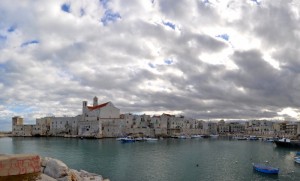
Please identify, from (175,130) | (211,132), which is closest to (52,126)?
(175,130)

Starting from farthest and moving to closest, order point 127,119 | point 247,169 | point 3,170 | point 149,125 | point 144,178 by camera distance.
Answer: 1. point 149,125
2. point 127,119
3. point 247,169
4. point 144,178
5. point 3,170

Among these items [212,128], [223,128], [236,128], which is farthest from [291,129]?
[212,128]

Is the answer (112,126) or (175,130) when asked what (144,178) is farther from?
(175,130)

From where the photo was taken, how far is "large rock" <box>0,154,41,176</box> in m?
9.98

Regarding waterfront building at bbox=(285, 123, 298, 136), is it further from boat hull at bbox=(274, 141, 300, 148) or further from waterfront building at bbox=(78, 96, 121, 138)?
waterfront building at bbox=(78, 96, 121, 138)

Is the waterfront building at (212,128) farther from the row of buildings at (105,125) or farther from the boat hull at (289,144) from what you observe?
the boat hull at (289,144)

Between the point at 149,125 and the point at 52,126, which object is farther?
the point at 149,125

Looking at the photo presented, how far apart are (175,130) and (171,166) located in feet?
319

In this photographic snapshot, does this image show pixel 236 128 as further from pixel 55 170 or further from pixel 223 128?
pixel 55 170

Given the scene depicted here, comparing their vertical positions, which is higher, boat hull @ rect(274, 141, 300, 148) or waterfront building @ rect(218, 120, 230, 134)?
boat hull @ rect(274, 141, 300, 148)

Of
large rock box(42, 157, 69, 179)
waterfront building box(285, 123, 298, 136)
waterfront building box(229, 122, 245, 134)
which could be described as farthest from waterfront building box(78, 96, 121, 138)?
waterfront building box(285, 123, 298, 136)

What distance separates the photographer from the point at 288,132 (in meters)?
158

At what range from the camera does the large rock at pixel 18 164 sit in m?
9.98

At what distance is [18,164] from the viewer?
33.8 ft
